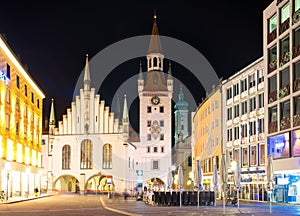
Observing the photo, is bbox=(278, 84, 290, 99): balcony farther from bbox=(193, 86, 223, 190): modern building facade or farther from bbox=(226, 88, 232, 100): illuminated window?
bbox=(193, 86, 223, 190): modern building facade

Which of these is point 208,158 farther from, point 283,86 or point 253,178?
point 283,86

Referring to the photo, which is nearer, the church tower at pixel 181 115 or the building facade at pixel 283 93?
the building facade at pixel 283 93

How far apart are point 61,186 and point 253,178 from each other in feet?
184

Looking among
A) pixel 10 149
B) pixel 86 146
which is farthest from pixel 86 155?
pixel 10 149

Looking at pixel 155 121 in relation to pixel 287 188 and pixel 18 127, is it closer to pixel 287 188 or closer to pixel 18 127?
pixel 18 127

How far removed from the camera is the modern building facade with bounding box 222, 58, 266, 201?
52906mm

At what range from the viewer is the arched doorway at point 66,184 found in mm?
102400

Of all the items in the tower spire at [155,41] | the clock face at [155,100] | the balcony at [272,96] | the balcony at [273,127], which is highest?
the tower spire at [155,41]

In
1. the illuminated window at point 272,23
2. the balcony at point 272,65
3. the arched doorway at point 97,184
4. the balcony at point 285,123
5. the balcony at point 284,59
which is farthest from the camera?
the arched doorway at point 97,184

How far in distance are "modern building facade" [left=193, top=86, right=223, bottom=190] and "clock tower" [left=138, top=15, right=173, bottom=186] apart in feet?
93.4

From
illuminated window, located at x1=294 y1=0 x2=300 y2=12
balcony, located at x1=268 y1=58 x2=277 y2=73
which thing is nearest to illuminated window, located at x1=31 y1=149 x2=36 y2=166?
balcony, located at x1=268 y1=58 x2=277 y2=73

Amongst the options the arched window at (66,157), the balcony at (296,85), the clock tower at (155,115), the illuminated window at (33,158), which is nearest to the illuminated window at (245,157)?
the balcony at (296,85)

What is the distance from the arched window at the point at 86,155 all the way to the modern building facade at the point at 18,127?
18.5m

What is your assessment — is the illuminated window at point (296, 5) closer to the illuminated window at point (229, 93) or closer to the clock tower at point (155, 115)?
the illuminated window at point (229, 93)
